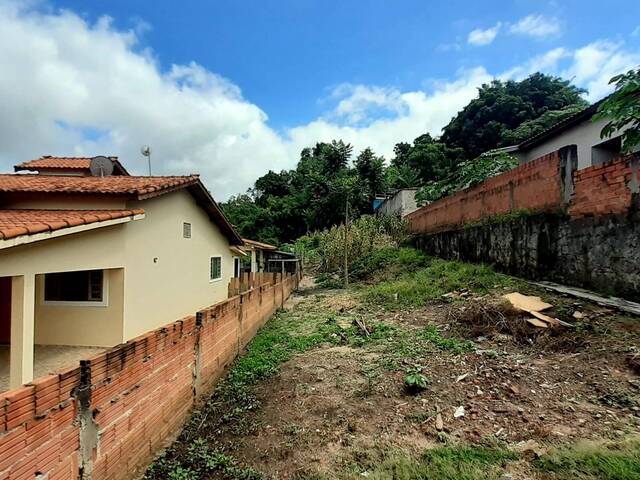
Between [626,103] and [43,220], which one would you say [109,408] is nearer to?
[43,220]

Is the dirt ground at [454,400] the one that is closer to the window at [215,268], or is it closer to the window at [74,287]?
the window at [74,287]

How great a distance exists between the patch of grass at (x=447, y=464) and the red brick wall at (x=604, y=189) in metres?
4.57

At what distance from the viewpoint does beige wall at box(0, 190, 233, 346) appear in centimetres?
496

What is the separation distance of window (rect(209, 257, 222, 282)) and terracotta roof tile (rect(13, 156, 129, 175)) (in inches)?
145

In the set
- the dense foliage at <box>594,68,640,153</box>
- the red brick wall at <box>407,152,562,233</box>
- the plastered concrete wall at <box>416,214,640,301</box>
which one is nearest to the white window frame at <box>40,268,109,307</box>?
the dense foliage at <box>594,68,640,153</box>

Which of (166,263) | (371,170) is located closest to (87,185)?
(166,263)

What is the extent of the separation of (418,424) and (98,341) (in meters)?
5.56

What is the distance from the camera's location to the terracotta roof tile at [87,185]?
250 inches

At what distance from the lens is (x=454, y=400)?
391 centimetres

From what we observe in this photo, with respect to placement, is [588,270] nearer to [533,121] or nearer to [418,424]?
[418,424]

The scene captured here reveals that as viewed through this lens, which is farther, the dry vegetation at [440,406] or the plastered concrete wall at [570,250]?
the plastered concrete wall at [570,250]

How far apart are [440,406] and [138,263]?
569cm

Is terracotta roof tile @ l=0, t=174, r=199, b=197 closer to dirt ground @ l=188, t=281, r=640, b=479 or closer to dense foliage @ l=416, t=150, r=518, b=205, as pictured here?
dirt ground @ l=188, t=281, r=640, b=479

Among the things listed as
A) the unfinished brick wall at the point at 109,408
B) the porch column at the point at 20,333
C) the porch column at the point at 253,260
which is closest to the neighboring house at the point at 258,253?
the porch column at the point at 253,260
